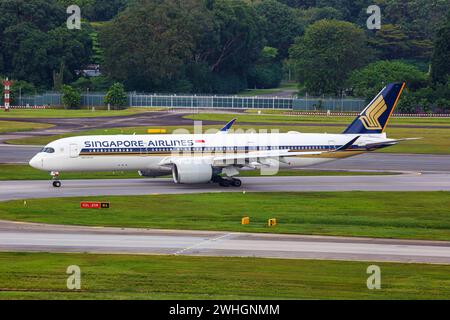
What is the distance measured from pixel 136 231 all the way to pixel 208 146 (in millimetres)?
21540

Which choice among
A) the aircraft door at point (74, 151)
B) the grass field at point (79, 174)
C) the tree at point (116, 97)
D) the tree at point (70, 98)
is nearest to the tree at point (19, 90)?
the tree at point (70, 98)

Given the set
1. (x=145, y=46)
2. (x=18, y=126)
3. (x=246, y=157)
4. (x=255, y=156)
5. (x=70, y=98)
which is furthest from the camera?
(x=145, y=46)

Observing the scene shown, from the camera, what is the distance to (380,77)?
180000 mm

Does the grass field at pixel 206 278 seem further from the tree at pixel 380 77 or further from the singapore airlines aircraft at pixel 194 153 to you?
the tree at pixel 380 77

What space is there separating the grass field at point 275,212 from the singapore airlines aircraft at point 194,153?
416cm

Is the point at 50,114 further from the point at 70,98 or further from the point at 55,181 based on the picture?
the point at 55,181

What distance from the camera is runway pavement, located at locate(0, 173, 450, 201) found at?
64750mm

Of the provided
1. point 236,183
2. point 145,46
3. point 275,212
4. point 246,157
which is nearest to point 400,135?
point 236,183

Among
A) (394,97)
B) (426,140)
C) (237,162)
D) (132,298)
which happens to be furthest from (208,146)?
(426,140)

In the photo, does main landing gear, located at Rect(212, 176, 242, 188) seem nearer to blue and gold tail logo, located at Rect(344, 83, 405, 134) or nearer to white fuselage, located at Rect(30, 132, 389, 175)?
white fuselage, located at Rect(30, 132, 389, 175)

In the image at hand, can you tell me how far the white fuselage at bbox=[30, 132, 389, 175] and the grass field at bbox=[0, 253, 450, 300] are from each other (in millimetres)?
25676

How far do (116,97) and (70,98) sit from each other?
947 cm

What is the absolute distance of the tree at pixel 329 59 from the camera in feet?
621

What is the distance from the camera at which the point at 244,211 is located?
56.3 m
